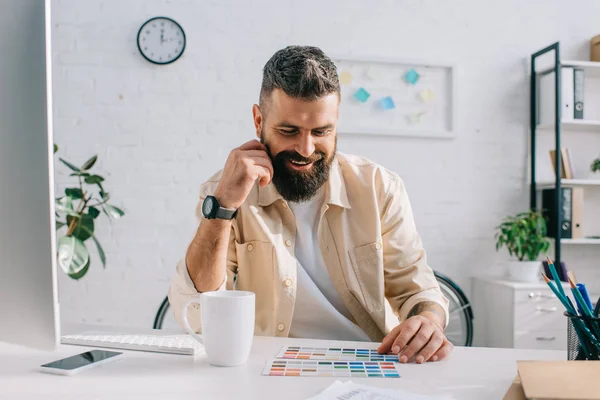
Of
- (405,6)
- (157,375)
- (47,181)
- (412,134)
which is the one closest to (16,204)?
(47,181)

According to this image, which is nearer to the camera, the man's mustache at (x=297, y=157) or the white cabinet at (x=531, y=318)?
the man's mustache at (x=297, y=157)

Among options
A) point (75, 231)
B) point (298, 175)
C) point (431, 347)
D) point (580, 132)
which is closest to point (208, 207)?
point (298, 175)

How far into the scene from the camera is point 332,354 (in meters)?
1.01

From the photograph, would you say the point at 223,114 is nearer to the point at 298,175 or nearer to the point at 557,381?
the point at 298,175

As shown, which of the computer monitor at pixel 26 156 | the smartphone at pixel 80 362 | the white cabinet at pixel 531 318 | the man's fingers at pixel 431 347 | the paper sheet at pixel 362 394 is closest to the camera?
the computer monitor at pixel 26 156

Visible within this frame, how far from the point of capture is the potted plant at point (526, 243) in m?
2.84

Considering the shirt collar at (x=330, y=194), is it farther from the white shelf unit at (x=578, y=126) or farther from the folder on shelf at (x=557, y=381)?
the white shelf unit at (x=578, y=126)

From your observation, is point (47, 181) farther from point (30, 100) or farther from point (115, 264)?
point (115, 264)

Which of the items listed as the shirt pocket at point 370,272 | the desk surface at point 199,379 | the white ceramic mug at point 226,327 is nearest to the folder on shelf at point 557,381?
the desk surface at point 199,379

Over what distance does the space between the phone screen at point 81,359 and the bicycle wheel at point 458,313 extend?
2.06 m

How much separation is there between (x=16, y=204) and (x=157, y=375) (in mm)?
345

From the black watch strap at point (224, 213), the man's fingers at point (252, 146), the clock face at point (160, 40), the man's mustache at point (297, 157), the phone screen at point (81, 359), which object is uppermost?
the clock face at point (160, 40)

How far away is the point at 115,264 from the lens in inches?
114

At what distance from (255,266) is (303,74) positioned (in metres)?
0.49
